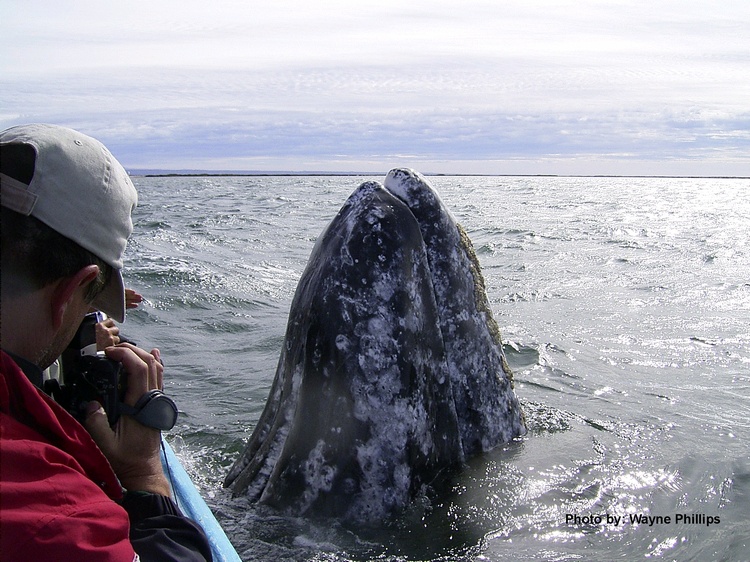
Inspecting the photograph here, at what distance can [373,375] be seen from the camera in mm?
3238

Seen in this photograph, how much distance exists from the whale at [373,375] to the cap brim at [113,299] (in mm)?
1573

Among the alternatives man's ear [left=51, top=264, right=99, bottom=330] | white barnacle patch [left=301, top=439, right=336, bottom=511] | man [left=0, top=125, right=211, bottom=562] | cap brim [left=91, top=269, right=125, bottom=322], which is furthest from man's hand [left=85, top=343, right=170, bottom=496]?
white barnacle patch [left=301, top=439, right=336, bottom=511]

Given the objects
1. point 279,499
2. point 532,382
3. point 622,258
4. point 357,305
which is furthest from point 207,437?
point 622,258

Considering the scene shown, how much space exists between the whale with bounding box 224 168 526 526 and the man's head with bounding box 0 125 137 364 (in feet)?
5.59

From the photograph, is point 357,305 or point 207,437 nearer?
point 357,305

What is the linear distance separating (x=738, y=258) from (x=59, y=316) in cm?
1404

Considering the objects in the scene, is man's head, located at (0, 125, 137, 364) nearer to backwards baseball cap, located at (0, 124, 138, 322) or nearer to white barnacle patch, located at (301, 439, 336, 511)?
backwards baseball cap, located at (0, 124, 138, 322)

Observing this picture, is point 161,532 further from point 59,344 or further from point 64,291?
point 64,291

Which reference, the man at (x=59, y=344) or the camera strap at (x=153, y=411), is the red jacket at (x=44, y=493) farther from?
the camera strap at (x=153, y=411)

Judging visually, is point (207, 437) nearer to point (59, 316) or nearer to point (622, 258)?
point (59, 316)

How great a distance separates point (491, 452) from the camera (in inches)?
148

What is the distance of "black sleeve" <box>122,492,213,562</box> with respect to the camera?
1.61 m

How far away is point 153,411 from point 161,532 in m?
0.30

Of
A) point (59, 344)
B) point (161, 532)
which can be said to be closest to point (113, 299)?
point (59, 344)
